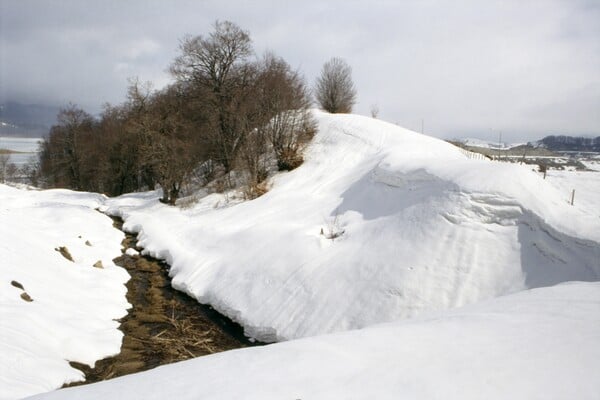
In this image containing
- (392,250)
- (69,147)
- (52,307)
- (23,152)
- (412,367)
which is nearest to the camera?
(412,367)

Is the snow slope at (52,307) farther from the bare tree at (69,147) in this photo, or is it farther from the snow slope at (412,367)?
the bare tree at (69,147)

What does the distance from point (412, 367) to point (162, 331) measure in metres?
7.20

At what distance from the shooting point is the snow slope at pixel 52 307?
210 inches

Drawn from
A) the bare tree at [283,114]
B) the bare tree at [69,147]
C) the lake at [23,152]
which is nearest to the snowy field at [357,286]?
the bare tree at [283,114]

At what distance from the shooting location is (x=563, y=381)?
2496 millimetres

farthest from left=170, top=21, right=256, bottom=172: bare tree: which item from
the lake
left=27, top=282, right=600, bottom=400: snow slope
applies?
the lake

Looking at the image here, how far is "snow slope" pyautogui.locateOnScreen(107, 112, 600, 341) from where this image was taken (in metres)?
7.45

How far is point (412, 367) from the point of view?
2.83 m

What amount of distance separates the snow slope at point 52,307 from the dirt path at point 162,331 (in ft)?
0.94

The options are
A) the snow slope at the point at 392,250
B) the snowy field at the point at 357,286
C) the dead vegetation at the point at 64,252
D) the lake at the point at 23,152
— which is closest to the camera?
the snowy field at the point at 357,286

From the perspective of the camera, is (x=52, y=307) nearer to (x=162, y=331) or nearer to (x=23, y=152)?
(x=162, y=331)

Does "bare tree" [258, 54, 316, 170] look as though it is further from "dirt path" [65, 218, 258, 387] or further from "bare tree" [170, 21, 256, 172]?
"dirt path" [65, 218, 258, 387]

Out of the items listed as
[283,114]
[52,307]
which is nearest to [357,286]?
[52,307]

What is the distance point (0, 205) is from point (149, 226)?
1169cm
